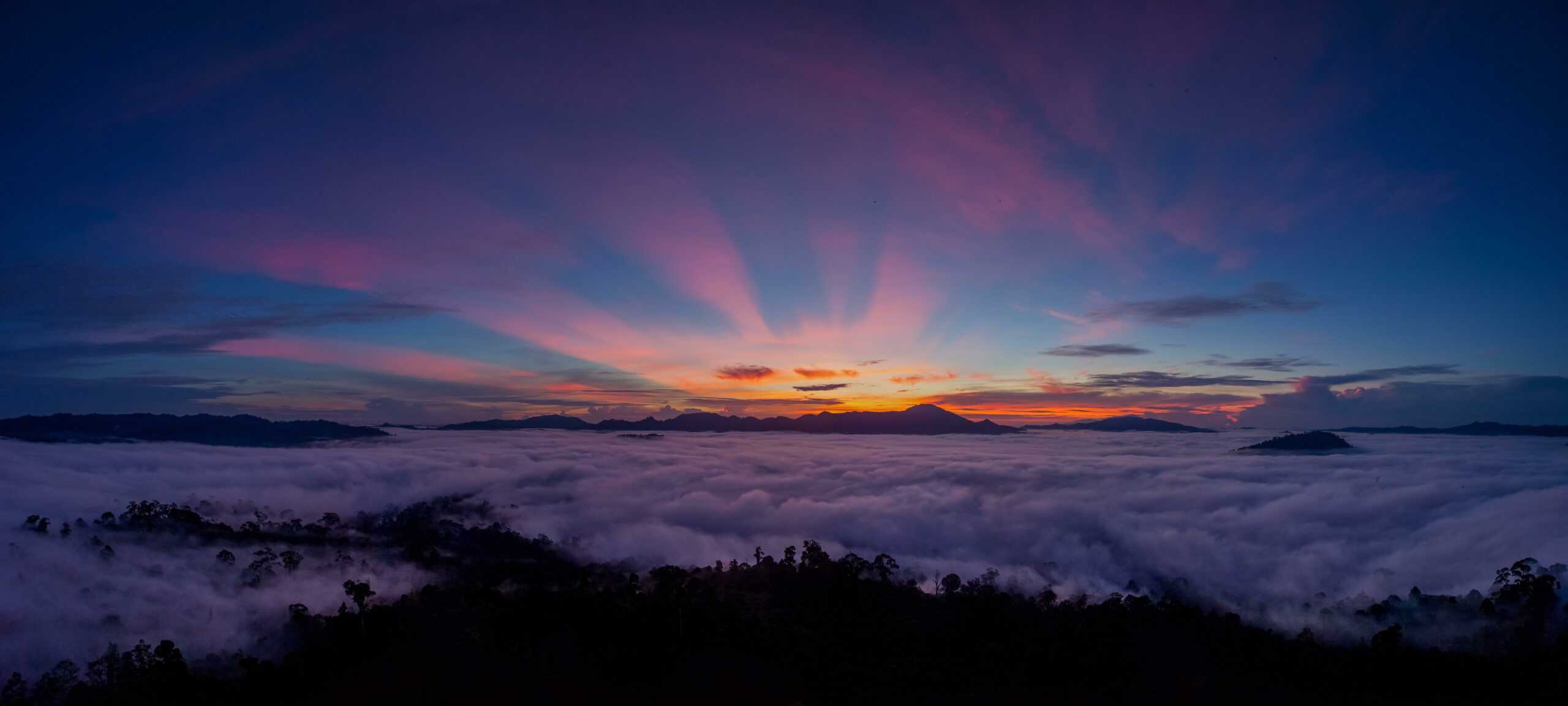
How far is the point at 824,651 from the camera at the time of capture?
53.9 meters

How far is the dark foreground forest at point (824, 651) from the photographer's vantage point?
4659 cm

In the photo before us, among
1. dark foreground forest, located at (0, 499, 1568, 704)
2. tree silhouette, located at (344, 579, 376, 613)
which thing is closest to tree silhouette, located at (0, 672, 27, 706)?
dark foreground forest, located at (0, 499, 1568, 704)

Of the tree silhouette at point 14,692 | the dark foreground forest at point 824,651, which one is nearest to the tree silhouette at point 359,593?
the dark foreground forest at point 824,651

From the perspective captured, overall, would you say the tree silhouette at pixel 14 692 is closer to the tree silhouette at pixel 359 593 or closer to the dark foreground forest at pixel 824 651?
the dark foreground forest at pixel 824 651

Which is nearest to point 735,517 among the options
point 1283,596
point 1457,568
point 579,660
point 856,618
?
point 856,618

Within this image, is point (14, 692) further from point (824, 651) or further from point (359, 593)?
point (824, 651)

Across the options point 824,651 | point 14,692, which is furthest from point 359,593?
point 824,651

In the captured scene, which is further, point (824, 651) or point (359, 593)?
point (359, 593)

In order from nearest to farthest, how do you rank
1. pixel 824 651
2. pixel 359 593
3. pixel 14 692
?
1. pixel 14 692
2. pixel 824 651
3. pixel 359 593

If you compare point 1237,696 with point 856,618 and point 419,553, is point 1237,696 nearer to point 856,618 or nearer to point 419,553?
point 856,618

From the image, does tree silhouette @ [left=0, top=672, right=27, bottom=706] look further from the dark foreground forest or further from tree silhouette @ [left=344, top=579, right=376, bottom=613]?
tree silhouette @ [left=344, top=579, right=376, bottom=613]

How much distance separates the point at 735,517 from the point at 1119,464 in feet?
385

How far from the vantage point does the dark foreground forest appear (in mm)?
46594

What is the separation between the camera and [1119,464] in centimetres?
17962
